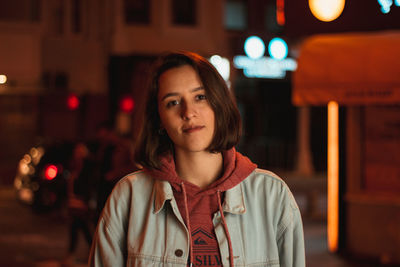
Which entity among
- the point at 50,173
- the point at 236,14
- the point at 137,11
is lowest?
the point at 50,173

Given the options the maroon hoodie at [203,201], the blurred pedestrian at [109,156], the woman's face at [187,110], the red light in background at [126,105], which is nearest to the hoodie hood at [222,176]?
the maroon hoodie at [203,201]

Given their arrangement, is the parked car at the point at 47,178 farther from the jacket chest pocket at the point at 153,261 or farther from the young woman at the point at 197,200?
the jacket chest pocket at the point at 153,261

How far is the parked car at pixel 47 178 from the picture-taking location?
1205cm

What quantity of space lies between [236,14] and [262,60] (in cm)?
267

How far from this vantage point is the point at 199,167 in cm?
240

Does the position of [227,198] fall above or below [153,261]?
above

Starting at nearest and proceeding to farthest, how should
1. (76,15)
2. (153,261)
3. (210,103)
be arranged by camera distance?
(153,261) < (210,103) < (76,15)

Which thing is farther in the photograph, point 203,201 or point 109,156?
point 109,156

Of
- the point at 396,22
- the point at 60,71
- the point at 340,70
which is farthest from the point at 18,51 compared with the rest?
the point at 396,22

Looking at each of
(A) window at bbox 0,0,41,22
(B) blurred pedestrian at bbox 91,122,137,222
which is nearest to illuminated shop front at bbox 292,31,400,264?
(B) blurred pedestrian at bbox 91,122,137,222

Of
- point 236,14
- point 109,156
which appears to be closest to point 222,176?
point 109,156

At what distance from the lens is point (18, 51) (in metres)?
17.6

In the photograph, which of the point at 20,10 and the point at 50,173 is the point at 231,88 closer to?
the point at 20,10

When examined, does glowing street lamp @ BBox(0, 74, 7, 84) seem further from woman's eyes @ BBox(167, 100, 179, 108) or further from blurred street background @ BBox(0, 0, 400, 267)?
woman's eyes @ BBox(167, 100, 179, 108)
